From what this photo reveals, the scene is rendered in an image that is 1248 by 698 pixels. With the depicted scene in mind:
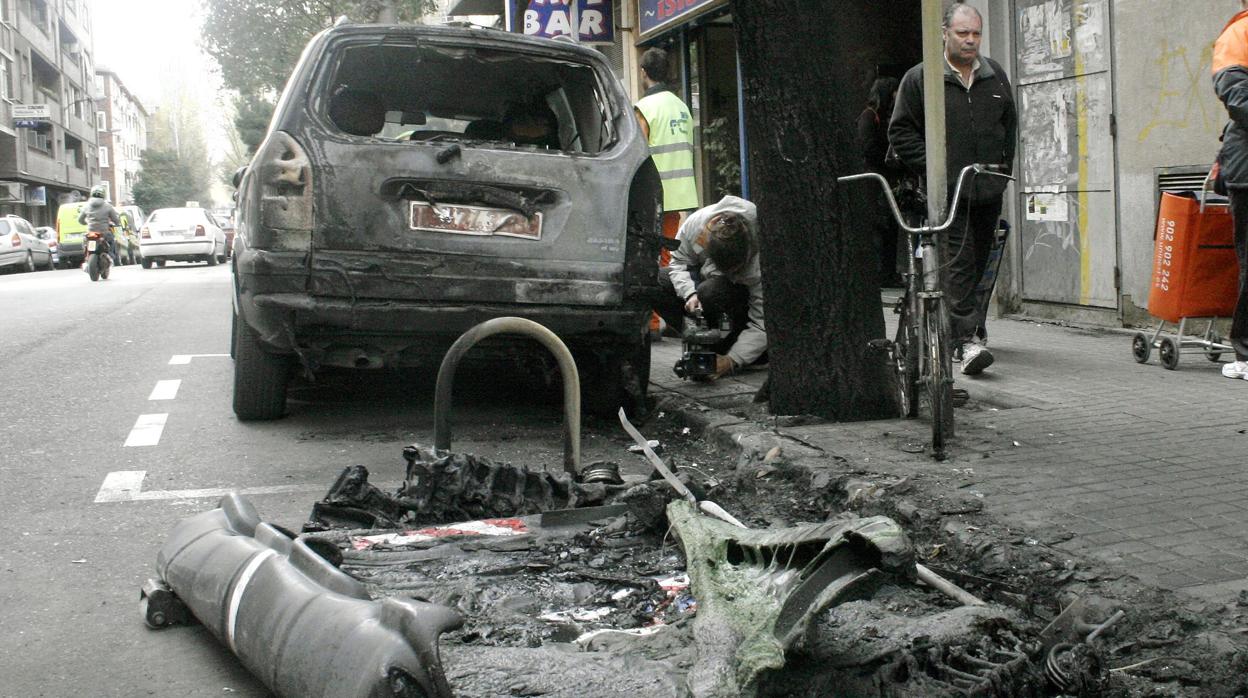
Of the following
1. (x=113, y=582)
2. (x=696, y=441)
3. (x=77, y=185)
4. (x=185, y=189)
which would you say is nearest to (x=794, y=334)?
(x=696, y=441)

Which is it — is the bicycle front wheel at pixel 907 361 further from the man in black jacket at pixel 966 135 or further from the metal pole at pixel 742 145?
the metal pole at pixel 742 145

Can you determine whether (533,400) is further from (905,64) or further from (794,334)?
(905,64)

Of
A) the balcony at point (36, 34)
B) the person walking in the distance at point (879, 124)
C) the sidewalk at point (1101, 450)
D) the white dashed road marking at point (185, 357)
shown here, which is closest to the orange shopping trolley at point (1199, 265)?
the sidewalk at point (1101, 450)

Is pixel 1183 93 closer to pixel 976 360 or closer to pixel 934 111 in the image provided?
pixel 976 360

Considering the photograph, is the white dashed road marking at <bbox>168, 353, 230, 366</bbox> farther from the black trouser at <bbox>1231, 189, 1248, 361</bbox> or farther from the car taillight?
the black trouser at <bbox>1231, 189, 1248, 361</bbox>

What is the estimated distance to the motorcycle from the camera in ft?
79.6

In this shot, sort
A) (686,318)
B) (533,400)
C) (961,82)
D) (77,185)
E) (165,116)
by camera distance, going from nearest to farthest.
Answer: (961,82), (533,400), (686,318), (77,185), (165,116)

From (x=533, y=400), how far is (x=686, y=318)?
1269 mm

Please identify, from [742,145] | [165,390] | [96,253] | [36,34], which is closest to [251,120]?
[36,34]

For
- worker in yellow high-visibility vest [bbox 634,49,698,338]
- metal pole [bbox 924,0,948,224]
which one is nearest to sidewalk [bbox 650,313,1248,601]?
metal pole [bbox 924,0,948,224]

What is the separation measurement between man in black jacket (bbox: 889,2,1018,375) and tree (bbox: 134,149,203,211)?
90780mm

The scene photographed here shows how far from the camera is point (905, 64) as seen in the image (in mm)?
12758

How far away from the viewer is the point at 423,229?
6.15 m

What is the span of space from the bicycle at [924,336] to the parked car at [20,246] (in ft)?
113
